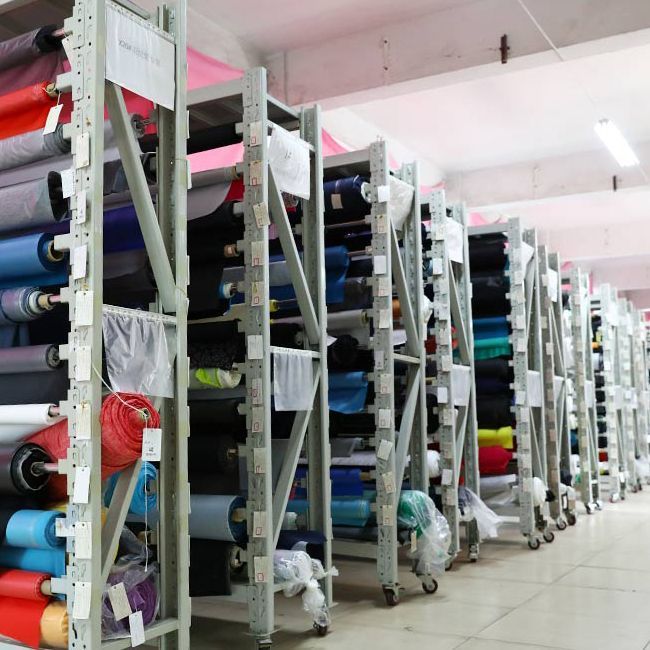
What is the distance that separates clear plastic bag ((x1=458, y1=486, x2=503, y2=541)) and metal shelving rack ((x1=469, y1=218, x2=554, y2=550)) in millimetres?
713

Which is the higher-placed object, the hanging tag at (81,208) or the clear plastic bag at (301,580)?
the hanging tag at (81,208)

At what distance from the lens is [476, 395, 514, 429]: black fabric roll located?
8050 mm

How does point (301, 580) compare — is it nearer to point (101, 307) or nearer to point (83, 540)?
point (83, 540)

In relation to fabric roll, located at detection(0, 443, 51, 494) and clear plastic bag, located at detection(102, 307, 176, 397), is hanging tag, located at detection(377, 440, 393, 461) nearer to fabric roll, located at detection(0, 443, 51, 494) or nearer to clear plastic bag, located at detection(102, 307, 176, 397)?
clear plastic bag, located at detection(102, 307, 176, 397)

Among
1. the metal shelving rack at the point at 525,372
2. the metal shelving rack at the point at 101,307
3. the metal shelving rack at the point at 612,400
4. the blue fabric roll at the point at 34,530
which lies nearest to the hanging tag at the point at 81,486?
the metal shelving rack at the point at 101,307

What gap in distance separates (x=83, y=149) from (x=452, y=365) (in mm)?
4164

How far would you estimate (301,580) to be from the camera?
4586mm

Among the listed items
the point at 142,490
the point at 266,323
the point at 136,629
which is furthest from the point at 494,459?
the point at 136,629

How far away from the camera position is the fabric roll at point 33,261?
3.59m

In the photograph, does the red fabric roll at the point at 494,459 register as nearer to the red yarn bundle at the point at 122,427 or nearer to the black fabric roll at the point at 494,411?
the black fabric roll at the point at 494,411

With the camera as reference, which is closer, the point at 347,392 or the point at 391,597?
the point at 391,597

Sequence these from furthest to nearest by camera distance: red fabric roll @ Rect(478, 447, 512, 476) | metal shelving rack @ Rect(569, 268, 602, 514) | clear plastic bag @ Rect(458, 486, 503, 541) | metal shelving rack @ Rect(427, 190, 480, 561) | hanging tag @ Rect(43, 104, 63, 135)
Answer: metal shelving rack @ Rect(569, 268, 602, 514) → red fabric roll @ Rect(478, 447, 512, 476) → clear plastic bag @ Rect(458, 486, 503, 541) → metal shelving rack @ Rect(427, 190, 480, 561) → hanging tag @ Rect(43, 104, 63, 135)

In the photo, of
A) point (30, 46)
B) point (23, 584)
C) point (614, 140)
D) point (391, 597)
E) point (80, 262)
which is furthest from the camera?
point (614, 140)

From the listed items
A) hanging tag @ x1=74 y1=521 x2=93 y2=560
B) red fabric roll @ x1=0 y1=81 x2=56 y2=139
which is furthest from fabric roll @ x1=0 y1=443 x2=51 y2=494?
red fabric roll @ x1=0 y1=81 x2=56 y2=139
